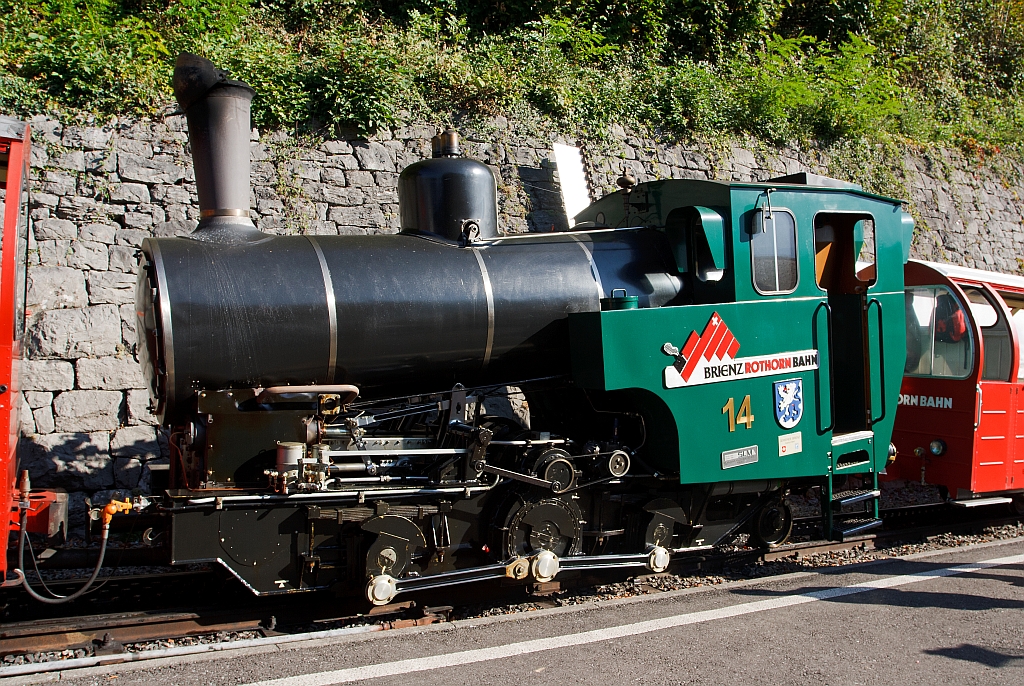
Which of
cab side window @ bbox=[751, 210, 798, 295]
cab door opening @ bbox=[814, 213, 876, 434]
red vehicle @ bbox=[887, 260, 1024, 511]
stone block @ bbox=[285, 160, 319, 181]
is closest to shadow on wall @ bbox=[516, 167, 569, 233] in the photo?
stone block @ bbox=[285, 160, 319, 181]

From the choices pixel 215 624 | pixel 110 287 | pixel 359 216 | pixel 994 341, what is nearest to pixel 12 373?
pixel 215 624

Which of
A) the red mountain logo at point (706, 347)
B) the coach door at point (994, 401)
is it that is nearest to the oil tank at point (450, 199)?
the red mountain logo at point (706, 347)

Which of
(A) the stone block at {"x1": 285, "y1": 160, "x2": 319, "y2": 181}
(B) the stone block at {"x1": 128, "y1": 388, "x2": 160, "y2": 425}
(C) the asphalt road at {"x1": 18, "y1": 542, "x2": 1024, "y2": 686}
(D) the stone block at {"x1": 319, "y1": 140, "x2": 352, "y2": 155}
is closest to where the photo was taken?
(C) the asphalt road at {"x1": 18, "y1": 542, "x2": 1024, "y2": 686}

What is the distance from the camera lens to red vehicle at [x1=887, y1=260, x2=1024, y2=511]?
6.49m

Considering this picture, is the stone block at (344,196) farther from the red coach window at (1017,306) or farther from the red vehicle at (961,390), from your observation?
the red coach window at (1017,306)

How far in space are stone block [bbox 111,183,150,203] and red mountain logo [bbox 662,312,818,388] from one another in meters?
5.46

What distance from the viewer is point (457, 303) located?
443 cm

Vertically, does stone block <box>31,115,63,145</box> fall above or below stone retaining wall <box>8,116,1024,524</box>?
above

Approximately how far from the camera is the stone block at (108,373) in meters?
6.78

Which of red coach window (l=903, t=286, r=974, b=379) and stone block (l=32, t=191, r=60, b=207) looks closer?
red coach window (l=903, t=286, r=974, b=379)

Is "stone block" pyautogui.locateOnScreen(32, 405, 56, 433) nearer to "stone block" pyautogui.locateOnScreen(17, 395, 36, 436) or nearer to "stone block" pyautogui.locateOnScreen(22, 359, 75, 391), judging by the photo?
"stone block" pyautogui.locateOnScreen(17, 395, 36, 436)

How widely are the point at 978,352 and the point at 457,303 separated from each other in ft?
15.6

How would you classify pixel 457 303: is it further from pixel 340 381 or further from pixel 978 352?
pixel 978 352

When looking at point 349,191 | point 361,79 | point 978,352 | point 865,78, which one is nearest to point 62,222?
point 349,191
